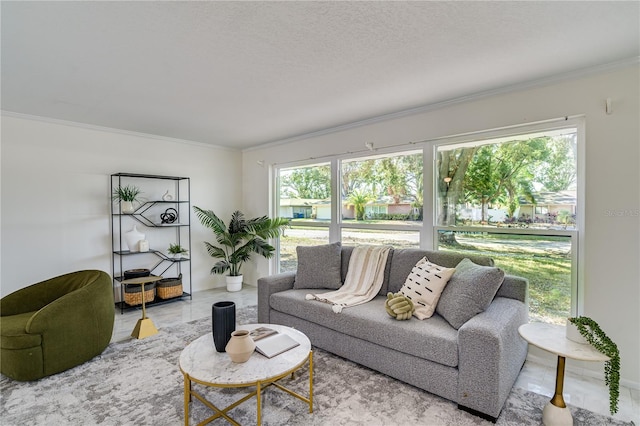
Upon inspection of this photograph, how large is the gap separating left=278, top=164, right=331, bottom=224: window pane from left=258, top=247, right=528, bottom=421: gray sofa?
5.45 ft

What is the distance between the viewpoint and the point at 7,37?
6.41 ft

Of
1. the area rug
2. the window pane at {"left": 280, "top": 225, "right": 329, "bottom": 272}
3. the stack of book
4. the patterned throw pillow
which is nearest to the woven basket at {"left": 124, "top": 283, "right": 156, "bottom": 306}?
the area rug

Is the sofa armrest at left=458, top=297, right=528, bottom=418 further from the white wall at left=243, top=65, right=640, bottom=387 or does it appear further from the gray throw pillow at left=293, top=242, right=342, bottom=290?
the gray throw pillow at left=293, top=242, right=342, bottom=290

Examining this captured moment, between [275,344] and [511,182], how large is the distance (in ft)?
8.26

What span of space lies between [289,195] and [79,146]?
2807 mm

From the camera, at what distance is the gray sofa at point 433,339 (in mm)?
1885

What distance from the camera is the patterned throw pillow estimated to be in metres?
2.44

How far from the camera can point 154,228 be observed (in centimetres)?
458

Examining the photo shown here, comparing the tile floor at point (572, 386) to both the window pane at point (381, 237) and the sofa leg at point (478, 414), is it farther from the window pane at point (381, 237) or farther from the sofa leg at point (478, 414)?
the window pane at point (381, 237)

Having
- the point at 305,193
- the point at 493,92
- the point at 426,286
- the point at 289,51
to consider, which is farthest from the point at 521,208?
the point at 305,193

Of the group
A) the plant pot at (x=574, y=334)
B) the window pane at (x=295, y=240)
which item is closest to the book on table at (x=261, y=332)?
the plant pot at (x=574, y=334)

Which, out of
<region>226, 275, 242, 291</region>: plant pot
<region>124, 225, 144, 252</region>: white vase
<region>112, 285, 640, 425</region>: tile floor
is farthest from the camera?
<region>226, 275, 242, 291</region>: plant pot

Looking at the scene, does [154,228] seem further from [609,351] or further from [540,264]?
[609,351]

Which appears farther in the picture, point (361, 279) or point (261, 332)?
point (361, 279)
